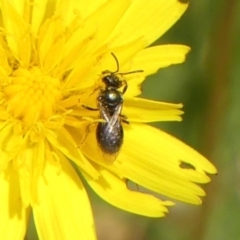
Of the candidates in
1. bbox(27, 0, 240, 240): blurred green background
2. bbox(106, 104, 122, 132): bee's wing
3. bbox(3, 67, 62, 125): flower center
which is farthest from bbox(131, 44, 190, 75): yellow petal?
bbox(27, 0, 240, 240): blurred green background

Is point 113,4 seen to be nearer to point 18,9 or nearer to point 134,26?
point 134,26

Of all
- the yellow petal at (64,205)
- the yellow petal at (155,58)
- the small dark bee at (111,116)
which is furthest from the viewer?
the yellow petal at (155,58)

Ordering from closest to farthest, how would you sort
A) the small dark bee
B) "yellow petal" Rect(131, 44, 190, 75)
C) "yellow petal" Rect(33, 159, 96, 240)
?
1. the small dark bee
2. "yellow petal" Rect(33, 159, 96, 240)
3. "yellow petal" Rect(131, 44, 190, 75)

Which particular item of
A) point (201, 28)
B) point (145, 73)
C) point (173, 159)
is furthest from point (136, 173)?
point (201, 28)

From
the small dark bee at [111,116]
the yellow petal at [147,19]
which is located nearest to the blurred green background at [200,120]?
the yellow petal at [147,19]

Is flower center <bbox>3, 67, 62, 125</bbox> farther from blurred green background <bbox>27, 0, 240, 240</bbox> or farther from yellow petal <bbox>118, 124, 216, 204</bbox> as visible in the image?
blurred green background <bbox>27, 0, 240, 240</bbox>

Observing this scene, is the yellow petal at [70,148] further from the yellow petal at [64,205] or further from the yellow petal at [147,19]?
the yellow petal at [147,19]

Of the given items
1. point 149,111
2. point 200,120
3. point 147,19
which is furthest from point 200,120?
point 149,111
